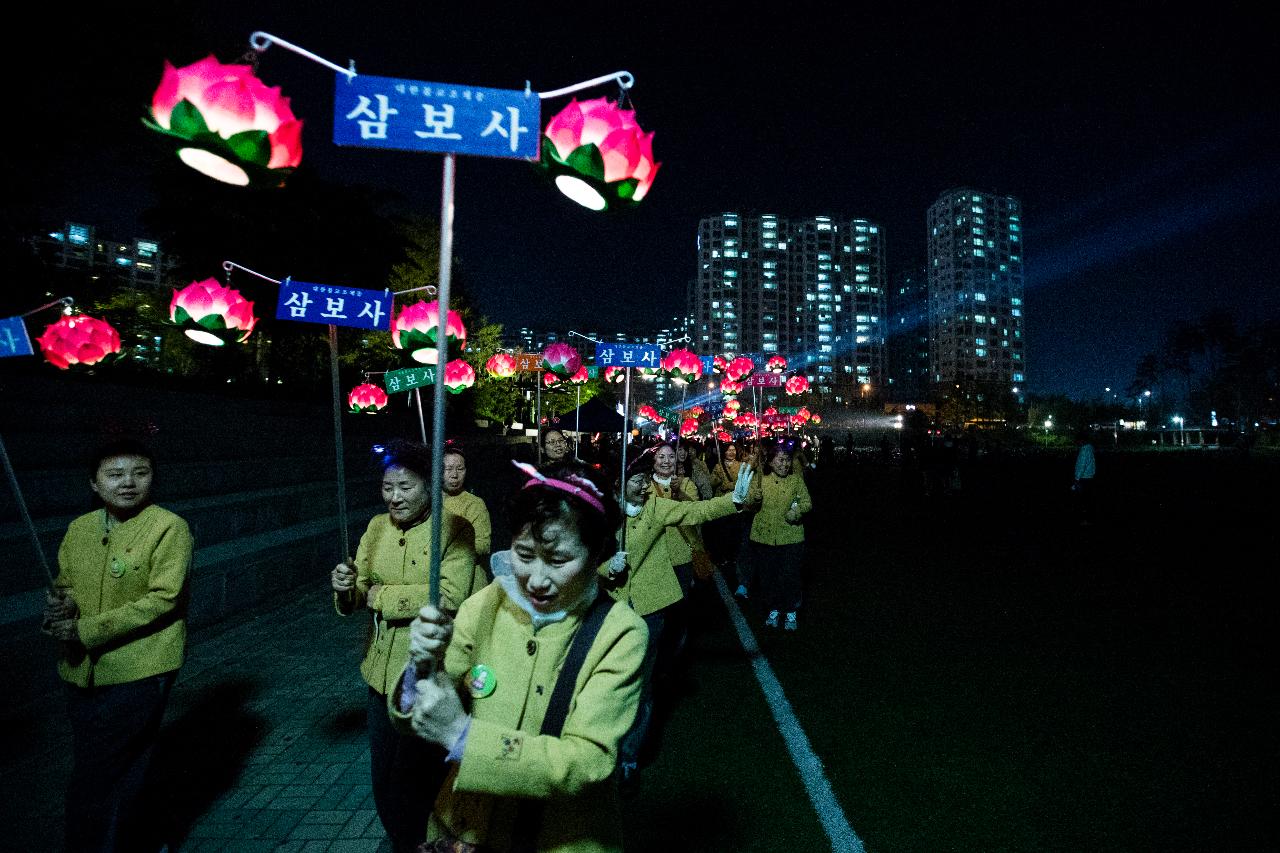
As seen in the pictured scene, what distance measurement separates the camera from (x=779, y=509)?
7359 millimetres

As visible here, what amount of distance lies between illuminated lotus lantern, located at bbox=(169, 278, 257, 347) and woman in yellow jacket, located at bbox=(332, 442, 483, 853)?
4.05 m

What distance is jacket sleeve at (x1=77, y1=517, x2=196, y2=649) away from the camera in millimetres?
2758

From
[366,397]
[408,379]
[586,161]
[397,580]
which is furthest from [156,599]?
[366,397]

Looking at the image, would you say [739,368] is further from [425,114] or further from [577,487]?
[577,487]

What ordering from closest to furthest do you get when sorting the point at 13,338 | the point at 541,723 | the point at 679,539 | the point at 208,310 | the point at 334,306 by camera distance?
the point at 541,723 → the point at 13,338 → the point at 334,306 → the point at 679,539 → the point at 208,310

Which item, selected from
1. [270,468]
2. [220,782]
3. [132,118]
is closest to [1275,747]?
[220,782]

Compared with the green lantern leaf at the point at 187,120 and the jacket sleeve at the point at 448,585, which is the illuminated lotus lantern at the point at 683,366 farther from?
the green lantern leaf at the point at 187,120

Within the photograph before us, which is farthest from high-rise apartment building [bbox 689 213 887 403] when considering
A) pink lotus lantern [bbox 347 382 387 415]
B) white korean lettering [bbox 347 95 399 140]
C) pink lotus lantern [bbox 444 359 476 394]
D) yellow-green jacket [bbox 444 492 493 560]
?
white korean lettering [bbox 347 95 399 140]

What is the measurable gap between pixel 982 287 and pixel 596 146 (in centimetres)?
14509

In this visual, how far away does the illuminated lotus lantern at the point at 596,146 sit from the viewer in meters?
2.61

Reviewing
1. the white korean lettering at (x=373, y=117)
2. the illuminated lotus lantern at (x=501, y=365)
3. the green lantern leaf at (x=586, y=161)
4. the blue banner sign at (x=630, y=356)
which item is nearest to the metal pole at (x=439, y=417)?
the white korean lettering at (x=373, y=117)

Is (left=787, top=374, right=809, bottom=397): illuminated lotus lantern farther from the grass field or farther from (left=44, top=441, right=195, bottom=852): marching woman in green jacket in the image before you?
(left=44, top=441, right=195, bottom=852): marching woman in green jacket

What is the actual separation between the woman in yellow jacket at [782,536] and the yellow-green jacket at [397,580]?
434 cm

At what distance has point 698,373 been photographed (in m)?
13.1
